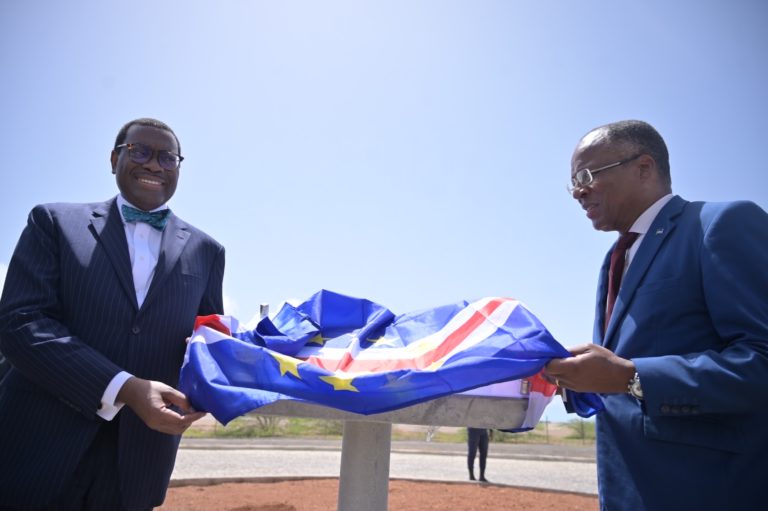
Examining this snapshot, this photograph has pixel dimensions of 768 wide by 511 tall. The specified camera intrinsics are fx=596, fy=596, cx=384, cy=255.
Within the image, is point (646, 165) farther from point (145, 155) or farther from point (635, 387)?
point (145, 155)

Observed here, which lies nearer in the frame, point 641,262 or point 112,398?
point 112,398

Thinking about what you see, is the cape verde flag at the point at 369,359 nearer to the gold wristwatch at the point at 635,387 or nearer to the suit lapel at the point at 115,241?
the gold wristwatch at the point at 635,387

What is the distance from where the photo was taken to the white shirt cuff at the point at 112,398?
102 inches

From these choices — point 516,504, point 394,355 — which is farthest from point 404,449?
point 394,355

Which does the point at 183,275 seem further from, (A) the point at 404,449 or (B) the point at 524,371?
(A) the point at 404,449

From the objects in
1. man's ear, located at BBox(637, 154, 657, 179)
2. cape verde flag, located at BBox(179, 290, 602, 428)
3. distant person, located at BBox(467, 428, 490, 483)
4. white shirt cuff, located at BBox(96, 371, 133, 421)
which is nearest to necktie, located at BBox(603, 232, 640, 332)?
man's ear, located at BBox(637, 154, 657, 179)

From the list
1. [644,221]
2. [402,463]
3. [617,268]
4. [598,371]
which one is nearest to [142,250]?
Result: [598,371]

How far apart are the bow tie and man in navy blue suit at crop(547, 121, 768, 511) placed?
2184mm

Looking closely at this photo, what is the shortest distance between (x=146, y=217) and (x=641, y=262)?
2.53 metres

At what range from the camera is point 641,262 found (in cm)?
273

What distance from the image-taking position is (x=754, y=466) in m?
2.30

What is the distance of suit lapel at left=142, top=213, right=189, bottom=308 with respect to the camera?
2990 millimetres

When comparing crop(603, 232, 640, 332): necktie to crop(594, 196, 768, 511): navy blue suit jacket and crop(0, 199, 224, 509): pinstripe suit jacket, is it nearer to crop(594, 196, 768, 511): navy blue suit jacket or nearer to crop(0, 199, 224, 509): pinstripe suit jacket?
crop(594, 196, 768, 511): navy blue suit jacket

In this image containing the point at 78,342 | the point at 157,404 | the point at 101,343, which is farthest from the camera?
the point at 101,343
